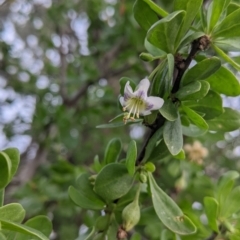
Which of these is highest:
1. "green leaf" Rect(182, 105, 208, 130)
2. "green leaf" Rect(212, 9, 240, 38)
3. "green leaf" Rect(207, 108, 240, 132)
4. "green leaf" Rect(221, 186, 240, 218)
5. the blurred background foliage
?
"green leaf" Rect(212, 9, 240, 38)

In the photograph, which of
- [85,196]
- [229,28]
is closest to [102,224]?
[85,196]

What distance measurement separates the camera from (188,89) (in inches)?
15.4

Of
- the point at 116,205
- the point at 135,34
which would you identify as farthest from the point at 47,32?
the point at 116,205

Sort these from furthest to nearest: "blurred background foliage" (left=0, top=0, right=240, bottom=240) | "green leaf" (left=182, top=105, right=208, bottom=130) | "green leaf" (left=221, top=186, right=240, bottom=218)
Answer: "blurred background foliage" (left=0, top=0, right=240, bottom=240), "green leaf" (left=221, top=186, right=240, bottom=218), "green leaf" (left=182, top=105, right=208, bottom=130)

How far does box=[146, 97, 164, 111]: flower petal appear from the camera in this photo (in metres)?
0.39

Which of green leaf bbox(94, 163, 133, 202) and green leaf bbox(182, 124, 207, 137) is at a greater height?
green leaf bbox(94, 163, 133, 202)

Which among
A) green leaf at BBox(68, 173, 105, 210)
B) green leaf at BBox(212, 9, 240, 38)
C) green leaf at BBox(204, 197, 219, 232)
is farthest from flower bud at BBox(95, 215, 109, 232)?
green leaf at BBox(212, 9, 240, 38)

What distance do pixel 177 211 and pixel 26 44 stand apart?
1778mm

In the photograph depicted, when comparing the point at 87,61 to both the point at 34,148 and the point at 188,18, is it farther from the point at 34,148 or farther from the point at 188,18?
the point at 188,18

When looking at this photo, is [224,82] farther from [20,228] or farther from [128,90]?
[20,228]

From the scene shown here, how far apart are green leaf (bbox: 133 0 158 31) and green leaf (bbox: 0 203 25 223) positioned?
22cm

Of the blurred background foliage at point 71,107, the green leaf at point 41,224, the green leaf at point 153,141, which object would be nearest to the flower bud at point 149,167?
the green leaf at point 153,141

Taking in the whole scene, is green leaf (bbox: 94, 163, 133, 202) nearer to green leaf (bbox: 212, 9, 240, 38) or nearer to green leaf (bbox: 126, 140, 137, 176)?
green leaf (bbox: 126, 140, 137, 176)

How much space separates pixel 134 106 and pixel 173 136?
53 millimetres
